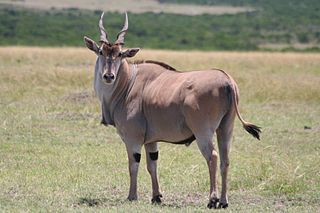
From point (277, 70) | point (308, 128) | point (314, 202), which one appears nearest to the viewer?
point (314, 202)

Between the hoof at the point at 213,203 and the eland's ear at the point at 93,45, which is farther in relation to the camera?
the eland's ear at the point at 93,45

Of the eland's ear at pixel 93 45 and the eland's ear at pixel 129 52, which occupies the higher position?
the eland's ear at pixel 93 45

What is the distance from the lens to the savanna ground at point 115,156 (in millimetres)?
9867

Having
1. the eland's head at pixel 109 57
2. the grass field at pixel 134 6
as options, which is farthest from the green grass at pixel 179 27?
the eland's head at pixel 109 57

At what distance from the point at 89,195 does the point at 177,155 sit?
3507 mm

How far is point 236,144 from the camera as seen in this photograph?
14812 mm

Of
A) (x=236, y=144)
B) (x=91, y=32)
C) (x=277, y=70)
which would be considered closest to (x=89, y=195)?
(x=236, y=144)

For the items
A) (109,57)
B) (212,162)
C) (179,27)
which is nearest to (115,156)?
(109,57)

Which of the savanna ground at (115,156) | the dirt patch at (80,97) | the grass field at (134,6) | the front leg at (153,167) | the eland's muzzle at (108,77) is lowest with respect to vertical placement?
the grass field at (134,6)

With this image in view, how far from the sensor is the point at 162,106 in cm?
969

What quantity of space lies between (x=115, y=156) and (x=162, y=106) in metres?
3.61

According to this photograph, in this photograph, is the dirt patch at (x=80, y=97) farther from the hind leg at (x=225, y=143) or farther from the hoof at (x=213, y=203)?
the hoof at (x=213, y=203)

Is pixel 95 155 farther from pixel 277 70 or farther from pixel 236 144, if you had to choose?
pixel 277 70

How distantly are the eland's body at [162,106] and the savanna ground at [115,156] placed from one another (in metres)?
0.52
